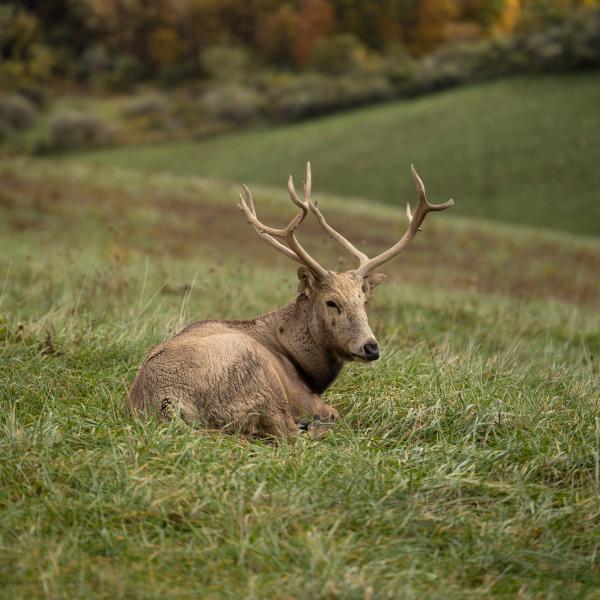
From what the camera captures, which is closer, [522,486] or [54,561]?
[54,561]

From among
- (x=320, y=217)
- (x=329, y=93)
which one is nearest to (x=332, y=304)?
(x=320, y=217)

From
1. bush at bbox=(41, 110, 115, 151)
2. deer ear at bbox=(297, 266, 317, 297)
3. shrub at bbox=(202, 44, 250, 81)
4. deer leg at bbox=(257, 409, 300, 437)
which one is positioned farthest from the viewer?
shrub at bbox=(202, 44, 250, 81)

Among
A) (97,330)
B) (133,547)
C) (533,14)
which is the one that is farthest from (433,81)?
(133,547)

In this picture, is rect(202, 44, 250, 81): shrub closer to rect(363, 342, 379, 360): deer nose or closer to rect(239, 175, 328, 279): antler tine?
rect(239, 175, 328, 279): antler tine

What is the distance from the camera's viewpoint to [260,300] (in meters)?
11.1

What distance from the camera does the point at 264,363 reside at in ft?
19.1

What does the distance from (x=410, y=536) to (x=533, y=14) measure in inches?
2209

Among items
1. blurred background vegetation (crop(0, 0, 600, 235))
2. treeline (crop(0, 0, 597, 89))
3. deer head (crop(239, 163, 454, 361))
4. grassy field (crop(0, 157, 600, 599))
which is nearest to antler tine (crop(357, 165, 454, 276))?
deer head (crop(239, 163, 454, 361))

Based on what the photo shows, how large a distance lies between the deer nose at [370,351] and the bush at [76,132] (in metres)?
48.0

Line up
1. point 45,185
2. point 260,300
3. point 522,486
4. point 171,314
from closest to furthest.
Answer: point 522,486 → point 171,314 → point 260,300 → point 45,185

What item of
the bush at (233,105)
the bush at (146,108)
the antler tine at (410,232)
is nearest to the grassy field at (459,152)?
the bush at (233,105)

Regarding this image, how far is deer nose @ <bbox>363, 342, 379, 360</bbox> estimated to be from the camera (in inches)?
231

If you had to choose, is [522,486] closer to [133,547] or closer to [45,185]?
[133,547]

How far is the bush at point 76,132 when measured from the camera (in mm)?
50875
